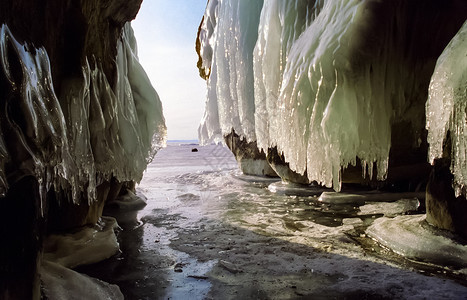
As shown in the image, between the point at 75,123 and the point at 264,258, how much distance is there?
78.4 inches

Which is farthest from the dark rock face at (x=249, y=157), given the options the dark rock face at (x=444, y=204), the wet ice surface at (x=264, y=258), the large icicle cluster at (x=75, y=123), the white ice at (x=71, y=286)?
the white ice at (x=71, y=286)

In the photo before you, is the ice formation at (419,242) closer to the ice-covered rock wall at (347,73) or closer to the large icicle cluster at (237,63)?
the ice-covered rock wall at (347,73)

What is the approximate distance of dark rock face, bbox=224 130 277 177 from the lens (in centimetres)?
932

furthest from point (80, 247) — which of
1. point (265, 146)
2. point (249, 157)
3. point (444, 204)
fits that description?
point (249, 157)

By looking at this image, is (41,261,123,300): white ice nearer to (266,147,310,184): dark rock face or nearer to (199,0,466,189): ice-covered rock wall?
(199,0,466,189): ice-covered rock wall

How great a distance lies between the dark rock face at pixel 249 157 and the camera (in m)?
9.32

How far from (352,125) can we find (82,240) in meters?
3.02

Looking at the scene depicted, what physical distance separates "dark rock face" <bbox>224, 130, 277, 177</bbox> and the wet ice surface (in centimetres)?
414

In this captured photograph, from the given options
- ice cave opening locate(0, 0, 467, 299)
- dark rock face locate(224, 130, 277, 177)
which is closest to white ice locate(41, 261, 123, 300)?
ice cave opening locate(0, 0, 467, 299)

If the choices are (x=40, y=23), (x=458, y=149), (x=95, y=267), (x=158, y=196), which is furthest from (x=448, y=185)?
(x=158, y=196)

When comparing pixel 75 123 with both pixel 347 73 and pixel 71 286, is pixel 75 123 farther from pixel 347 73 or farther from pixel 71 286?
pixel 347 73

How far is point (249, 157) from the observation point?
968 centimetres

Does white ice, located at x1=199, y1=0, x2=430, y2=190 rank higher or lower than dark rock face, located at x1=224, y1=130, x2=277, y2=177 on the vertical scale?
higher

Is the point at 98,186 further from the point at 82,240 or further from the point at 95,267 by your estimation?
the point at 95,267
